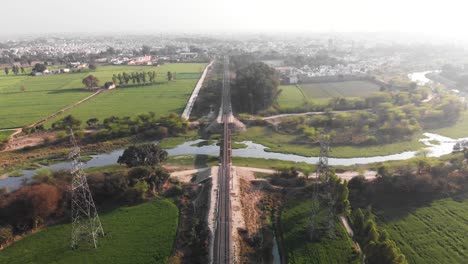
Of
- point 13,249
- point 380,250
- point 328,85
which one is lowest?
point 13,249

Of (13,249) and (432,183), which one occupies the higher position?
(432,183)

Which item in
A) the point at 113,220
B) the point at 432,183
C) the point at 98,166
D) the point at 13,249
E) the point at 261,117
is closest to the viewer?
the point at 13,249

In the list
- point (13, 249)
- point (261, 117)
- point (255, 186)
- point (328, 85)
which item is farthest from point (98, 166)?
point (328, 85)

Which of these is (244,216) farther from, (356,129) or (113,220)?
(356,129)

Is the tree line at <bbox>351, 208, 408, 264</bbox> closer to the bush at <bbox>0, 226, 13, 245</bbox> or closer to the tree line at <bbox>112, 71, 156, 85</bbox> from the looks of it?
the bush at <bbox>0, 226, 13, 245</bbox>

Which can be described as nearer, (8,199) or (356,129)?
(8,199)

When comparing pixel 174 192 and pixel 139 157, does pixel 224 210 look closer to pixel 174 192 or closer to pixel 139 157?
pixel 174 192
